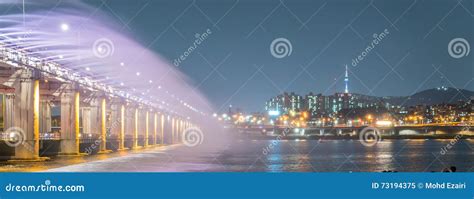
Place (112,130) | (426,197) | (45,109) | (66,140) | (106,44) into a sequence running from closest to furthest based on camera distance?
(426,197) → (106,44) → (66,140) → (45,109) → (112,130)

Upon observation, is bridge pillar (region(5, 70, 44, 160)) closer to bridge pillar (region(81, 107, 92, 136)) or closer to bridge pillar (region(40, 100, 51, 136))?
bridge pillar (region(40, 100, 51, 136))

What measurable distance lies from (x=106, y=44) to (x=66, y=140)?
95.1 feet

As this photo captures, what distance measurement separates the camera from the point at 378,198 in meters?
18.1

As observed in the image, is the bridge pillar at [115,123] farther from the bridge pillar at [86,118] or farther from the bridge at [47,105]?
the bridge pillar at [86,118]

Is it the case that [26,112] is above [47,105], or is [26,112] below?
below

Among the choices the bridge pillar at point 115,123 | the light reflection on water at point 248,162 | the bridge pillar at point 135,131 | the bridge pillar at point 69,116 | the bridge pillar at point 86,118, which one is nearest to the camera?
the light reflection on water at point 248,162

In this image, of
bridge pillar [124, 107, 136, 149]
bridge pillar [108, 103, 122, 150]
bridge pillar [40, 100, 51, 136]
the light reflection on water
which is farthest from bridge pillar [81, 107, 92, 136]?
the light reflection on water

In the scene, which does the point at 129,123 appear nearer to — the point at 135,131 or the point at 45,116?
the point at 135,131

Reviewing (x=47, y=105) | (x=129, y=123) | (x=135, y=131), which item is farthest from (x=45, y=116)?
(x=129, y=123)

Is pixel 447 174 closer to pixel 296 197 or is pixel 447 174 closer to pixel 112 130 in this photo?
pixel 296 197

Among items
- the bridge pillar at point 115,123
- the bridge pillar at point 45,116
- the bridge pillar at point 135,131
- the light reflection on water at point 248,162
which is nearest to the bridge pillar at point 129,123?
the bridge pillar at point 135,131

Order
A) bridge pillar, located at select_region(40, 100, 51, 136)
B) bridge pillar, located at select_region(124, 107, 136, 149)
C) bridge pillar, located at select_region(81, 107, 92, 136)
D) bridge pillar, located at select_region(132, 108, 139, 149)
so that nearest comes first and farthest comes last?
bridge pillar, located at select_region(40, 100, 51, 136)
bridge pillar, located at select_region(81, 107, 92, 136)
bridge pillar, located at select_region(132, 108, 139, 149)
bridge pillar, located at select_region(124, 107, 136, 149)

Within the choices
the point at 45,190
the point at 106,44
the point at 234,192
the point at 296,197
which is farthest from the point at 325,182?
the point at 106,44

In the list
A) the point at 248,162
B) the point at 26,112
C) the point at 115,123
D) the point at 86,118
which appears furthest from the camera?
the point at 86,118
